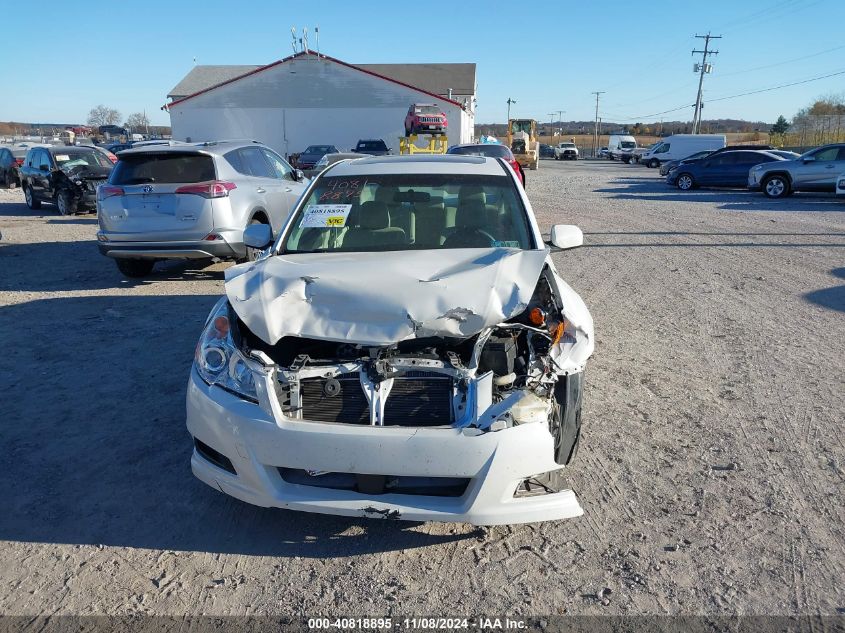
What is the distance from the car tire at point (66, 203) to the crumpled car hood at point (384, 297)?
14445mm

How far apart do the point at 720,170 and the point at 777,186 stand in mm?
3682

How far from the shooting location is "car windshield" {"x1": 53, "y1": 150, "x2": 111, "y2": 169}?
52.9 feet

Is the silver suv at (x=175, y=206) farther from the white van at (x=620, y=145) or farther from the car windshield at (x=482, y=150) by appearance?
the white van at (x=620, y=145)

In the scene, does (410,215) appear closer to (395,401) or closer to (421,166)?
(421,166)

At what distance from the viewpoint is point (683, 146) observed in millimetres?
43094

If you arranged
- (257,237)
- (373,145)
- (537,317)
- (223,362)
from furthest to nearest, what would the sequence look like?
(373,145), (257,237), (537,317), (223,362)

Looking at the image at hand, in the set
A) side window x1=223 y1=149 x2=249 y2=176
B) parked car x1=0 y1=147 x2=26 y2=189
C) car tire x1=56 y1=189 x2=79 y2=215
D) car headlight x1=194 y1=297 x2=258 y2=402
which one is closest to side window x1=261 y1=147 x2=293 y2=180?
side window x1=223 y1=149 x2=249 y2=176

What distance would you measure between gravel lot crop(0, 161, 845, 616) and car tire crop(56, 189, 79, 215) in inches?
391

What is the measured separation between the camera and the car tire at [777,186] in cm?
1980

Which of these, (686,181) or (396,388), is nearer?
(396,388)

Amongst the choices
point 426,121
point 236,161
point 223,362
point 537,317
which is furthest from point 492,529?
point 426,121

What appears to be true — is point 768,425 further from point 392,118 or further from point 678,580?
point 392,118

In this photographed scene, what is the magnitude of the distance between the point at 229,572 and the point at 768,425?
138 inches

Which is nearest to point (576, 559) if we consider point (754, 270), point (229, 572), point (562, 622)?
point (562, 622)
